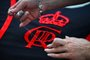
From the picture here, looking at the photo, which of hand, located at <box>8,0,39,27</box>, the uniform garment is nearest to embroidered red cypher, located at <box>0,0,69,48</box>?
the uniform garment

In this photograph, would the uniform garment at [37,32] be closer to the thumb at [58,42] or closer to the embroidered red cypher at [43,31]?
the embroidered red cypher at [43,31]

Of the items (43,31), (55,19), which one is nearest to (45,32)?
(43,31)

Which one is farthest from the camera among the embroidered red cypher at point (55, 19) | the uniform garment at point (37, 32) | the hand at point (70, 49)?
the embroidered red cypher at point (55, 19)

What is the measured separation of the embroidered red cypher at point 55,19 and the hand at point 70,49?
23 cm

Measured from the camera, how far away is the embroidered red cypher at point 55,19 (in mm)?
1243

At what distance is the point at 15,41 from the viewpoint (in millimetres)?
1152

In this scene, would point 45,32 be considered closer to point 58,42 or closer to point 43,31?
point 43,31

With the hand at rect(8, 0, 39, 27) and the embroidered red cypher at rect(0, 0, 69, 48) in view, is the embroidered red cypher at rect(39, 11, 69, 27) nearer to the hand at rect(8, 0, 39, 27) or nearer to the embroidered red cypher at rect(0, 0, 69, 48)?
the embroidered red cypher at rect(0, 0, 69, 48)

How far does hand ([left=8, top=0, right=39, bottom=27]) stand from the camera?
104 centimetres

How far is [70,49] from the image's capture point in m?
0.99

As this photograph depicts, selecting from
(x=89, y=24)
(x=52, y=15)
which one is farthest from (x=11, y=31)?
(x=89, y=24)

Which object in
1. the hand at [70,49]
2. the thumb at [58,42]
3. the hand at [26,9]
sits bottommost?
the hand at [70,49]

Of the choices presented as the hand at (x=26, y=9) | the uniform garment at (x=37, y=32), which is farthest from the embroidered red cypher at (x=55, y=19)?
the hand at (x=26, y=9)

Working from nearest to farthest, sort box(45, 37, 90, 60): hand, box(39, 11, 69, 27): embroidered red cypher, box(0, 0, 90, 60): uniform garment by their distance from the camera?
box(45, 37, 90, 60): hand, box(0, 0, 90, 60): uniform garment, box(39, 11, 69, 27): embroidered red cypher
